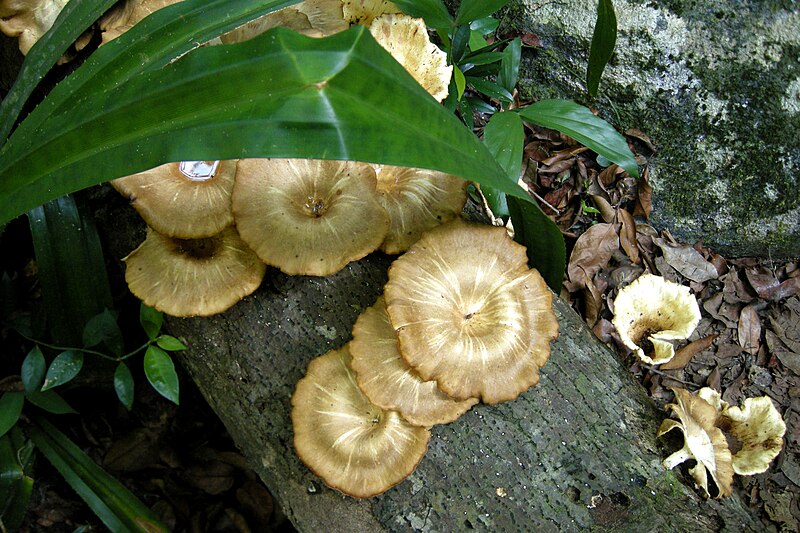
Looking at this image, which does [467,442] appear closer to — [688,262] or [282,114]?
[282,114]

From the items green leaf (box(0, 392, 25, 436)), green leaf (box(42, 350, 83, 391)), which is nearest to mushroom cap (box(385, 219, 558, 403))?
green leaf (box(42, 350, 83, 391))

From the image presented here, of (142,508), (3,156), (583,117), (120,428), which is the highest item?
(3,156)

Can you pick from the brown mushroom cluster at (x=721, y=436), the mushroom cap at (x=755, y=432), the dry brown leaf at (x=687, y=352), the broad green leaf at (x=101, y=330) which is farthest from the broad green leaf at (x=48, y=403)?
the dry brown leaf at (x=687, y=352)

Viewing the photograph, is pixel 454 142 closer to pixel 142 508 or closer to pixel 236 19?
pixel 236 19

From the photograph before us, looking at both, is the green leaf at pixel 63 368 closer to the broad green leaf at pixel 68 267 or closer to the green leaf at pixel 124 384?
the green leaf at pixel 124 384

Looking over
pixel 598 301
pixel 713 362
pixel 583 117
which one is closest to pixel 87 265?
pixel 583 117

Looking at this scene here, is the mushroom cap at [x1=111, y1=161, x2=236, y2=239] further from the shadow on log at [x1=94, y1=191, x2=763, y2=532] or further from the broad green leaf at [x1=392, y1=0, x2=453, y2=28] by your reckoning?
the broad green leaf at [x1=392, y1=0, x2=453, y2=28]

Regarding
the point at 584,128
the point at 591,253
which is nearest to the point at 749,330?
the point at 591,253
